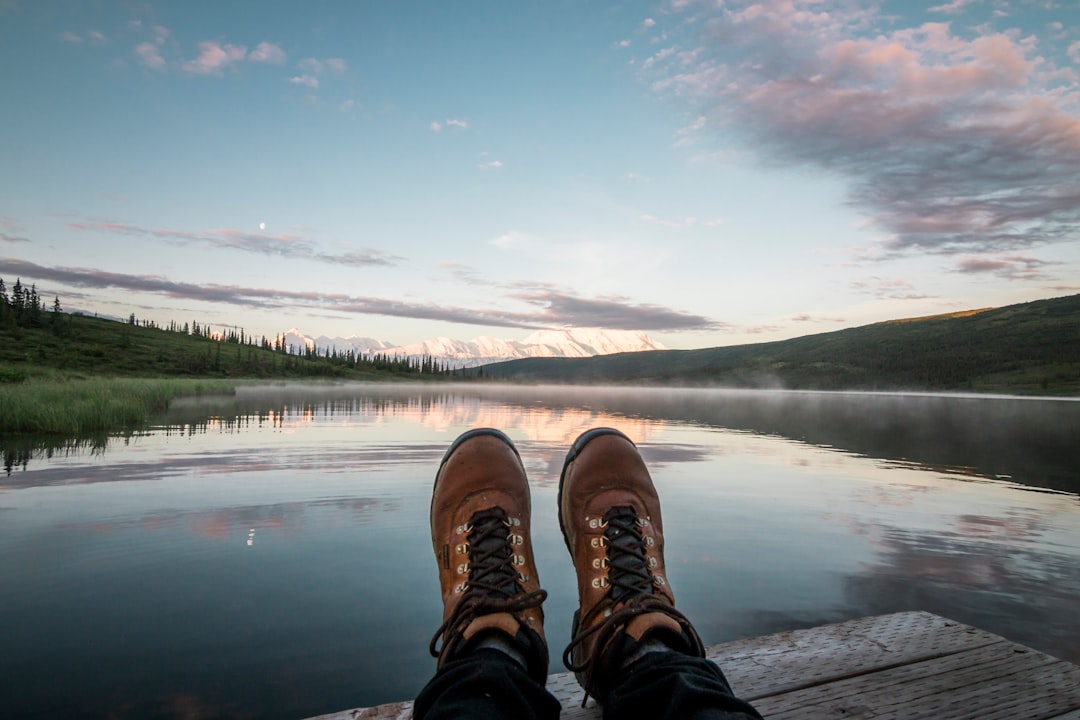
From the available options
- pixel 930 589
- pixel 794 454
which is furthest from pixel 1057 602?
pixel 794 454

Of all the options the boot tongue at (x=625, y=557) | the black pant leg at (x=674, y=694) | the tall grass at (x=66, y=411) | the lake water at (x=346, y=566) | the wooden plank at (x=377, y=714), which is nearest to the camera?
the black pant leg at (x=674, y=694)

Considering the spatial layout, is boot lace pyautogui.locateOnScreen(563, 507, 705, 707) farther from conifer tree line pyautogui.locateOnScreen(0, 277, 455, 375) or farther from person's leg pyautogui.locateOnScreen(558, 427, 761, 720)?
conifer tree line pyautogui.locateOnScreen(0, 277, 455, 375)

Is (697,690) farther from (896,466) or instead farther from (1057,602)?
(896,466)

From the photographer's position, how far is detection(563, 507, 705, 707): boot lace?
210cm

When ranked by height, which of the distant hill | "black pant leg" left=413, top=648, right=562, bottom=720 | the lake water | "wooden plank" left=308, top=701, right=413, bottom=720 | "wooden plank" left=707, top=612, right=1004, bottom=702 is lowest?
the lake water

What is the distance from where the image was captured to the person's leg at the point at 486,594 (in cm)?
178

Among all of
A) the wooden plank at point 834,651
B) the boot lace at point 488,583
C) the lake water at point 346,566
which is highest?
the boot lace at point 488,583

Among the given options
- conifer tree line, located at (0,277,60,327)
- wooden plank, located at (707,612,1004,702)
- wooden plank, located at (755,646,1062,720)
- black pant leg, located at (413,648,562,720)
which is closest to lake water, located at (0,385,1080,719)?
wooden plank, located at (707,612,1004,702)

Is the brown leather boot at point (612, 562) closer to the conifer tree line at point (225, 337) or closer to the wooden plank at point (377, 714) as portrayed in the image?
the wooden plank at point (377, 714)

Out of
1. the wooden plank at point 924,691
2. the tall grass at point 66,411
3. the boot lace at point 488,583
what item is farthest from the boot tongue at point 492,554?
the tall grass at point 66,411

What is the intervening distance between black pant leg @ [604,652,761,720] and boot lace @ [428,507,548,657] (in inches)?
20.2

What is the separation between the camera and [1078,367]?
10875 cm

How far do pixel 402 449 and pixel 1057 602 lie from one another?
37.2ft

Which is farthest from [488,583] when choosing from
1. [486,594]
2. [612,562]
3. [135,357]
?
[135,357]
